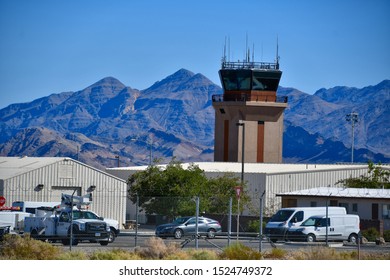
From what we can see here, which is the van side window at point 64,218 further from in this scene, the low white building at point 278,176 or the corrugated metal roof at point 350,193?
the low white building at point 278,176

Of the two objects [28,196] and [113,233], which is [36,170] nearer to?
[28,196]

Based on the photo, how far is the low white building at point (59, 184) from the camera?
180ft

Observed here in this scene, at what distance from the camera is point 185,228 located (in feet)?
136

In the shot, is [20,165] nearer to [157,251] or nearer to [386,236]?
[386,236]

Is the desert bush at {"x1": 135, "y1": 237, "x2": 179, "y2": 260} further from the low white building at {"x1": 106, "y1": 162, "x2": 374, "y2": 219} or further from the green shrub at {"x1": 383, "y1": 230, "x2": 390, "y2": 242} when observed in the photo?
the low white building at {"x1": 106, "y1": 162, "x2": 374, "y2": 219}

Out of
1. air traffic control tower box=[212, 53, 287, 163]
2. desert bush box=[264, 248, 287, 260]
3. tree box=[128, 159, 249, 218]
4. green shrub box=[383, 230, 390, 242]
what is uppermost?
air traffic control tower box=[212, 53, 287, 163]

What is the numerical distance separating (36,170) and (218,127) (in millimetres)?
44545

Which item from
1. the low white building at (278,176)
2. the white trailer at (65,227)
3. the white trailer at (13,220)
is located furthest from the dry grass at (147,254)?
the low white building at (278,176)

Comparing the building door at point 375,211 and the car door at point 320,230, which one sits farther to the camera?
the building door at point 375,211

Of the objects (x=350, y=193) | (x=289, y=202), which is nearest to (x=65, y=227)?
(x=350, y=193)

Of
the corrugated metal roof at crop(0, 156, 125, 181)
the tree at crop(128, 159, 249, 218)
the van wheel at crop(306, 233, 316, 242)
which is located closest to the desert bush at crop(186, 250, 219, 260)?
the van wheel at crop(306, 233, 316, 242)

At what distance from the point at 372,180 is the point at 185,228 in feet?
91.4

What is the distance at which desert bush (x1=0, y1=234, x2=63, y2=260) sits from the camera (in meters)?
27.9

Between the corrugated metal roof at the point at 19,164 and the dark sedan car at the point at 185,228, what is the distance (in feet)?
49.6
